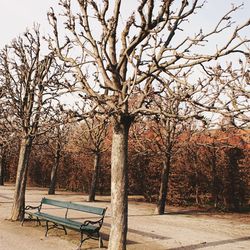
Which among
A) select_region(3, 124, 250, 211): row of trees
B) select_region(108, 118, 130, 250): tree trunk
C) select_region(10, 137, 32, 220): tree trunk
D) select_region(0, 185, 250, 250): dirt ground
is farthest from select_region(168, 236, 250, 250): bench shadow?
select_region(3, 124, 250, 211): row of trees

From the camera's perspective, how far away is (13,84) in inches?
538

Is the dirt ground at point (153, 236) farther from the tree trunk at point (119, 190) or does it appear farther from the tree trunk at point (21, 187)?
the tree trunk at point (119, 190)

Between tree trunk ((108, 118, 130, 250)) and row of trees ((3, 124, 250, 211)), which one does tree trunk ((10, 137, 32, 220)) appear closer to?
tree trunk ((108, 118, 130, 250))

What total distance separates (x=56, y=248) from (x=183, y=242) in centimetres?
417

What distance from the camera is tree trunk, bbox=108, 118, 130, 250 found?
7122 mm

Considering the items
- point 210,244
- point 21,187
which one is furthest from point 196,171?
point 21,187

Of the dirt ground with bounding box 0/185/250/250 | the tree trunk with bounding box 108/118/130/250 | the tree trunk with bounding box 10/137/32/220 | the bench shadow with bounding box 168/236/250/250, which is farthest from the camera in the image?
the tree trunk with bounding box 10/137/32/220

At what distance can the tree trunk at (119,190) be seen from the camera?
23.4ft

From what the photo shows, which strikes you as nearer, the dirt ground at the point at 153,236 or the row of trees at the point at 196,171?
the dirt ground at the point at 153,236

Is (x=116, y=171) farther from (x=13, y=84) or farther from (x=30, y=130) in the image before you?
(x=13, y=84)

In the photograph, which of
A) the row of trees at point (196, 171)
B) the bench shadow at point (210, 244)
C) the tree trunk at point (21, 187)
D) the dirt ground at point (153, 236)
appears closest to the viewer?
the dirt ground at point (153, 236)

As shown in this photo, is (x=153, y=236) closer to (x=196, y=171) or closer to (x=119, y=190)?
(x=119, y=190)

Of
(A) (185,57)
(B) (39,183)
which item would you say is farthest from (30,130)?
(B) (39,183)

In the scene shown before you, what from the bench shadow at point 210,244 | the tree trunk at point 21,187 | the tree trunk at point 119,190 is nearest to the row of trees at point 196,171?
the bench shadow at point 210,244
